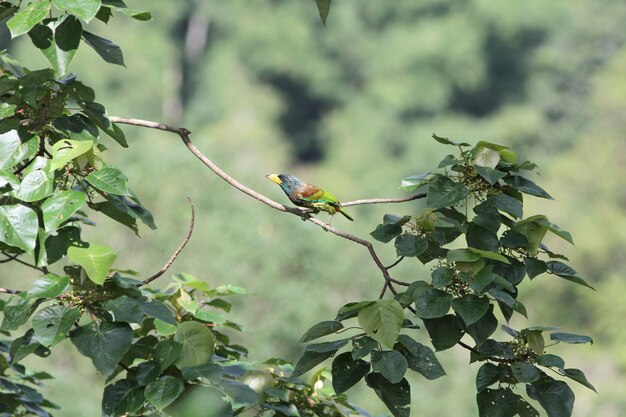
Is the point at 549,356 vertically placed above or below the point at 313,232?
above

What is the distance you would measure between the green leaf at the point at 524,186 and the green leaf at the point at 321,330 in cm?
41

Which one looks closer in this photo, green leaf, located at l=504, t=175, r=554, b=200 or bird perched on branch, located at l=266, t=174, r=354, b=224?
green leaf, located at l=504, t=175, r=554, b=200

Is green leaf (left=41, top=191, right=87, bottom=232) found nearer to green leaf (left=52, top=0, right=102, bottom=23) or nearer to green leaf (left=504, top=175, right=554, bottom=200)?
green leaf (left=52, top=0, right=102, bottom=23)

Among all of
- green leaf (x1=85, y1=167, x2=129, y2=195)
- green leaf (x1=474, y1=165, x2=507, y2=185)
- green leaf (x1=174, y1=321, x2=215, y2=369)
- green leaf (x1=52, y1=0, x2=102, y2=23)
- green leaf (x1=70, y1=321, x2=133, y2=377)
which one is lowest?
green leaf (x1=174, y1=321, x2=215, y2=369)

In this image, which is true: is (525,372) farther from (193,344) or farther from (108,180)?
(108,180)

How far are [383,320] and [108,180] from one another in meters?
0.46

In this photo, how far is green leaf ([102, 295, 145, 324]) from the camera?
157cm

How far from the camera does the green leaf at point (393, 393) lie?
5.24 feet

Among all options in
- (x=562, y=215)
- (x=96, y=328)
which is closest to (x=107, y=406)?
(x=96, y=328)

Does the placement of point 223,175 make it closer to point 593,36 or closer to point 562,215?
point 562,215

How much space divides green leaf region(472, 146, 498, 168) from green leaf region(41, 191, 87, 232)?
2.10 feet

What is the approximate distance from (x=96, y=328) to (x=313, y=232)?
14.0m

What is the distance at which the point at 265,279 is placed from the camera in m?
13.9

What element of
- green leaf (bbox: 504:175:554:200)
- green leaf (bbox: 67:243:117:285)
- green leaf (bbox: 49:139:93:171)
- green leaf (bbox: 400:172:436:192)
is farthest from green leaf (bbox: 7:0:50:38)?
green leaf (bbox: 504:175:554:200)
